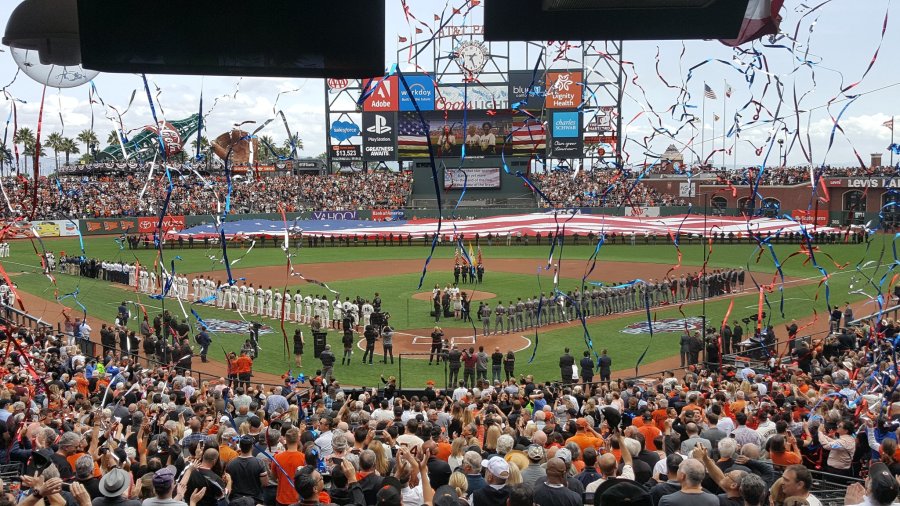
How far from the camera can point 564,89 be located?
6506cm

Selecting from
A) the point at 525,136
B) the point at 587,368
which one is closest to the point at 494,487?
the point at 587,368

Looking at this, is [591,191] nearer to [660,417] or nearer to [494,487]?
[660,417]

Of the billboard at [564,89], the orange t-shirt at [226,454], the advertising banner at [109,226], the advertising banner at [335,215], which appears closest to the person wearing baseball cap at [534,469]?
the orange t-shirt at [226,454]

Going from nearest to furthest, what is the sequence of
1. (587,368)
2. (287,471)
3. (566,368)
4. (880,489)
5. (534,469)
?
(880,489), (534,469), (287,471), (566,368), (587,368)

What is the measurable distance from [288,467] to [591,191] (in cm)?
6055

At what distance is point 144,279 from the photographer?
35875 mm

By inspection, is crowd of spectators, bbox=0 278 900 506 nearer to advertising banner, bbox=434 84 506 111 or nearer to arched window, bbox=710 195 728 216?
arched window, bbox=710 195 728 216

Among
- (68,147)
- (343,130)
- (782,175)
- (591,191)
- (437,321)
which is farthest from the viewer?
(68,147)

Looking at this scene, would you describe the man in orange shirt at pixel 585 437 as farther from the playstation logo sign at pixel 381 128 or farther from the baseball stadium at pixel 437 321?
the playstation logo sign at pixel 381 128

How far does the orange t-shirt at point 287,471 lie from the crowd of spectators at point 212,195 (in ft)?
169

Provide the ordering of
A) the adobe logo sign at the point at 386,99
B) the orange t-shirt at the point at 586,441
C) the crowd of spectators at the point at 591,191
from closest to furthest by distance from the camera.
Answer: the orange t-shirt at the point at 586,441 → the crowd of spectators at the point at 591,191 → the adobe logo sign at the point at 386,99

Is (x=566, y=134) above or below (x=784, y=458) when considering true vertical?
above

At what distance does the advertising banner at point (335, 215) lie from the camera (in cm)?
6309

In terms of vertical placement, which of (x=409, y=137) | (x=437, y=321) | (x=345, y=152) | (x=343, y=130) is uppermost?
(x=343, y=130)
